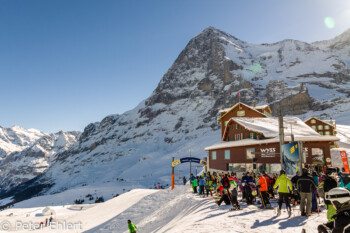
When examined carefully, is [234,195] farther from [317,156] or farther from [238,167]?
[317,156]

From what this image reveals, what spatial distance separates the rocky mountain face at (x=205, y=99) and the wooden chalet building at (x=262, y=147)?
4044 centimetres

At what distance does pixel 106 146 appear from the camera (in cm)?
15675

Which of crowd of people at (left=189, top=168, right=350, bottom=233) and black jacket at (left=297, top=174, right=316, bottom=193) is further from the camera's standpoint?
black jacket at (left=297, top=174, right=316, bottom=193)

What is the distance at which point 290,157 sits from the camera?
51.8ft

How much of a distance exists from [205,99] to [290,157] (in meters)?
130

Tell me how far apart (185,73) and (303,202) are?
565 feet

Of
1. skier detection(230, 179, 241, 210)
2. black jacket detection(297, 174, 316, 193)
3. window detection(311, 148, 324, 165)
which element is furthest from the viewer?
window detection(311, 148, 324, 165)

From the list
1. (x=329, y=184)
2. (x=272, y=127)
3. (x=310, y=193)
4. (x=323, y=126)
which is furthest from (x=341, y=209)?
(x=323, y=126)

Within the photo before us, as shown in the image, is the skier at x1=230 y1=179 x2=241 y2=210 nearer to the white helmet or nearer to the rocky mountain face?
the white helmet

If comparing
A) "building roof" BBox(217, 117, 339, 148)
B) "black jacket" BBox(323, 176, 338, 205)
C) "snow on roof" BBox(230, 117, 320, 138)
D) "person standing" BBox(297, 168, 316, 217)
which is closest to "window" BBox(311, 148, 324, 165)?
"building roof" BBox(217, 117, 339, 148)

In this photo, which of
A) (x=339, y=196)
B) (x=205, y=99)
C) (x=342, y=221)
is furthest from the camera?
(x=205, y=99)

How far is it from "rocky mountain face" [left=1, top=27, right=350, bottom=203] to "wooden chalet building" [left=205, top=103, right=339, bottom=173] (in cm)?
4044

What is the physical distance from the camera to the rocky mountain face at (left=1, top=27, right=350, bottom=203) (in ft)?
328

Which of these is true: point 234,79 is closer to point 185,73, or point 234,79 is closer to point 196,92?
point 196,92
